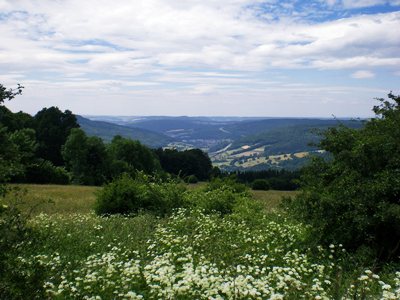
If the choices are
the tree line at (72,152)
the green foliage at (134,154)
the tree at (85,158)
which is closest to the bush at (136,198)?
the tree line at (72,152)

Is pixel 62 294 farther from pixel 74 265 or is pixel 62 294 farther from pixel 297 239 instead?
pixel 297 239

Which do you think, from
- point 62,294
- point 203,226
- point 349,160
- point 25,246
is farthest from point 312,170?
point 25,246

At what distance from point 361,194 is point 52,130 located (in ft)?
197

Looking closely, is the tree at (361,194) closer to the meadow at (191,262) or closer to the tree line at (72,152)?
the meadow at (191,262)

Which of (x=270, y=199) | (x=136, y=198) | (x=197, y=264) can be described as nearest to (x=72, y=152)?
(x=270, y=199)

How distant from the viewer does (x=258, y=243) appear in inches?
456

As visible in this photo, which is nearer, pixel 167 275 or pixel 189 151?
pixel 167 275

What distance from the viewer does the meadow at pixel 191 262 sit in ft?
20.6

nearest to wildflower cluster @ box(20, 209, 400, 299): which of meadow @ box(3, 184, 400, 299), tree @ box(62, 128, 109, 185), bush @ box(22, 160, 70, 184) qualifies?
meadow @ box(3, 184, 400, 299)

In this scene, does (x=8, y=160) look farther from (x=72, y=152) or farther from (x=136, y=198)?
(x=72, y=152)

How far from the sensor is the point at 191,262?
28.3ft

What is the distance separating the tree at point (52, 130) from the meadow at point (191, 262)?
5060cm

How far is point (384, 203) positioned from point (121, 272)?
5879mm

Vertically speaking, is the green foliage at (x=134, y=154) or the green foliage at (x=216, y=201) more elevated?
the green foliage at (x=216, y=201)
